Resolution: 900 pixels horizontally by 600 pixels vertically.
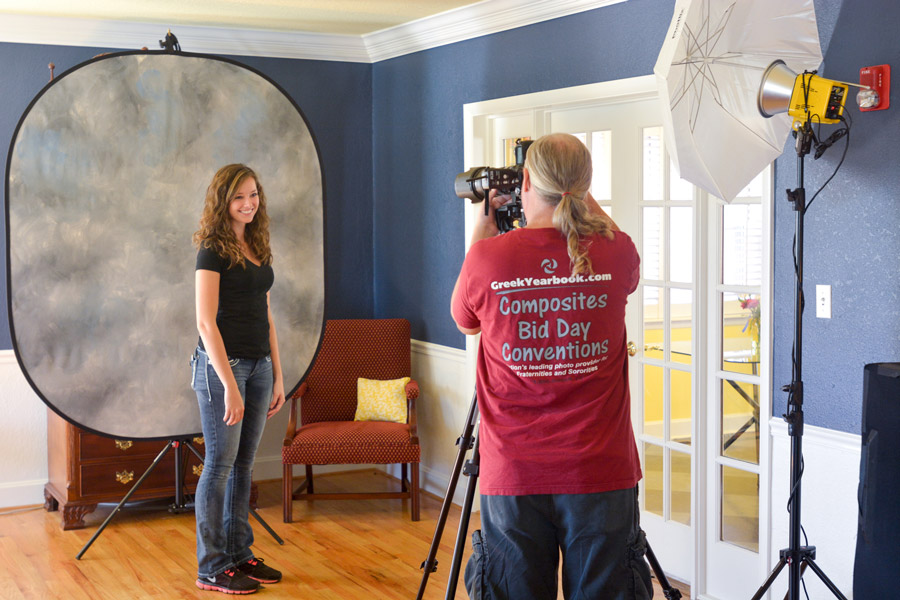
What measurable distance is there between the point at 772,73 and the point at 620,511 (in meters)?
1.16

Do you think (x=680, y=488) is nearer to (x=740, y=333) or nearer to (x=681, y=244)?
(x=740, y=333)

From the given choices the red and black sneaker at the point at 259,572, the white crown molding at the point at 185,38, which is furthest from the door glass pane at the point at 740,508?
the white crown molding at the point at 185,38

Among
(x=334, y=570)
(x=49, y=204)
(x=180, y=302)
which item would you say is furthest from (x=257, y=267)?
(x=334, y=570)

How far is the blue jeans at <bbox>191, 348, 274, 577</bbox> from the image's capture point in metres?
3.05

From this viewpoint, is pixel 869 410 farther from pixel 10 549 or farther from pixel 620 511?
pixel 10 549

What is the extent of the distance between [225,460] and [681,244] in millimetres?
1730

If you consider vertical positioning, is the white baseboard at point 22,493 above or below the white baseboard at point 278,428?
below

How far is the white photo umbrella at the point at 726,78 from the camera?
220 centimetres

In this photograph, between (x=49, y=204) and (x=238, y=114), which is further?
(x=238, y=114)

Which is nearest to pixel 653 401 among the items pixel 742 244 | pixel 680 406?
pixel 680 406

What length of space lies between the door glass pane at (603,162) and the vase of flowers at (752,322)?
0.79 meters

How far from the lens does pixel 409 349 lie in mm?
4605

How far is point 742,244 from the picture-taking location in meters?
2.99

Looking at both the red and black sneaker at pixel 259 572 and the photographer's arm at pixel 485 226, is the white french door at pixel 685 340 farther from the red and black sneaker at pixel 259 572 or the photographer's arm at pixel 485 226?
the red and black sneaker at pixel 259 572
